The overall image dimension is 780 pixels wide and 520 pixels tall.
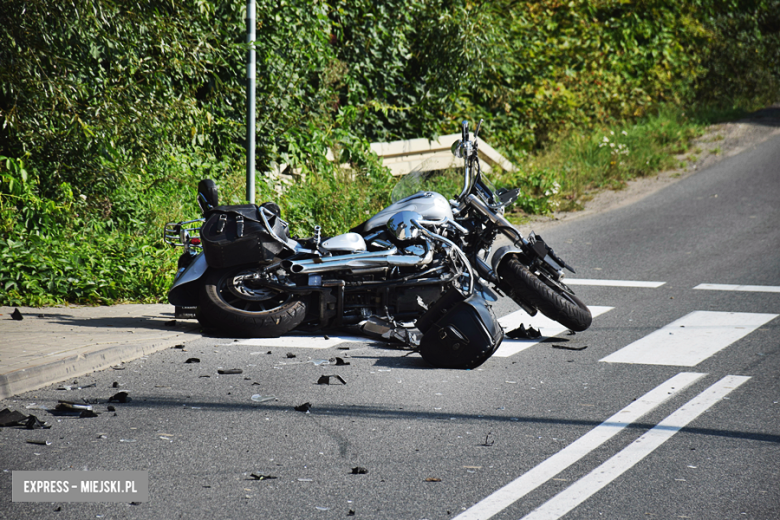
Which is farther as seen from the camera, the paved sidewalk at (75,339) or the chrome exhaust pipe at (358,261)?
the chrome exhaust pipe at (358,261)

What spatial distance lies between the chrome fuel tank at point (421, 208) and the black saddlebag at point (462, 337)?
3.66ft

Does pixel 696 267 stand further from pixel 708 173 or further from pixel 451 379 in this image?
pixel 708 173

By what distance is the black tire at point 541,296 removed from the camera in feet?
21.7

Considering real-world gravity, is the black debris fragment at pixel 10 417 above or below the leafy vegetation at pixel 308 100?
below

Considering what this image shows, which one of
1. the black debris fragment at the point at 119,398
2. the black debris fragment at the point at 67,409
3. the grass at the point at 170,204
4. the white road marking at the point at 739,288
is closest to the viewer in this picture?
the black debris fragment at the point at 67,409

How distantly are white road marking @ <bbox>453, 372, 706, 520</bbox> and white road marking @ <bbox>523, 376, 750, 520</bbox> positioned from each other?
140 mm

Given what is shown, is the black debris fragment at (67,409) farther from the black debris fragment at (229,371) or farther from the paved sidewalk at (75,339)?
the black debris fragment at (229,371)

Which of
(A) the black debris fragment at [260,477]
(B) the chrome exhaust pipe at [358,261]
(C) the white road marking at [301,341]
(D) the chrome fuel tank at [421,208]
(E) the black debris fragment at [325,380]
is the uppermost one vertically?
(D) the chrome fuel tank at [421,208]

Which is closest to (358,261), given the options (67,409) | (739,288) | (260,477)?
(67,409)

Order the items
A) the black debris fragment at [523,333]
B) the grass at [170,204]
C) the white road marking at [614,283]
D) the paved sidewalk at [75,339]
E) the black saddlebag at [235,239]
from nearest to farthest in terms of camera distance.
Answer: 1. the paved sidewalk at [75,339]
2. the black saddlebag at [235,239]
3. the black debris fragment at [523,333]
4. the grass at [170,204]
5. the white road marking at [614,283]

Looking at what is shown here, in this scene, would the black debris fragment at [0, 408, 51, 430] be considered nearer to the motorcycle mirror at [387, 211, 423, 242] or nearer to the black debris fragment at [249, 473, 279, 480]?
the black debris fragment at [249, 473, 279, 480]

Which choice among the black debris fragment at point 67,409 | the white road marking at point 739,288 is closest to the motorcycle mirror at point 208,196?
the black debris fragment at point 67,409

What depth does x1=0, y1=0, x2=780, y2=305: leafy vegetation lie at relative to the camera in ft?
26.9

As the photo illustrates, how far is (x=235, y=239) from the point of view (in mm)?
6367
